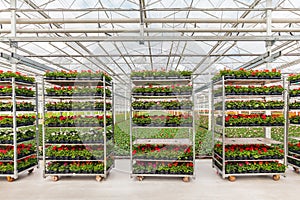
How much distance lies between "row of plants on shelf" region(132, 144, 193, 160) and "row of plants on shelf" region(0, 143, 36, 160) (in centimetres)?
243

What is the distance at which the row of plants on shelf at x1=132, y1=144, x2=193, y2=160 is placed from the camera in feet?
15.3

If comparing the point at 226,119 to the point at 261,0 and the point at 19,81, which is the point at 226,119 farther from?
the point at 19,81

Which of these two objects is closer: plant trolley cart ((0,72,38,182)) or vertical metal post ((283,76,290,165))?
plant trolley cart ((0,72,38,182))

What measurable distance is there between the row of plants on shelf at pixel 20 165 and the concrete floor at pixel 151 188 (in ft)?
0.75

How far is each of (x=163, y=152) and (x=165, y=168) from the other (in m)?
0.33

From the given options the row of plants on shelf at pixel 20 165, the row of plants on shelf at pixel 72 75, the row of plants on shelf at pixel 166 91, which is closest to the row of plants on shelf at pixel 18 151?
the row of plants on shelf at pixel 20 165

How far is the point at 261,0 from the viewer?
6398mm

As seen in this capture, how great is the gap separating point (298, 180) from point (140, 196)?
10.9ft

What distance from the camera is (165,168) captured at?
463cm

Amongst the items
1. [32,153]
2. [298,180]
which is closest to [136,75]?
[32,153]

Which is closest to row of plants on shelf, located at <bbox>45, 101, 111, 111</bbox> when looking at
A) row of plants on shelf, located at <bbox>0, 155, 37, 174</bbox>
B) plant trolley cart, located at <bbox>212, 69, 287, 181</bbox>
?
row of plants on shelf, located at <bbox>0, 155, 37, 174</bbox>

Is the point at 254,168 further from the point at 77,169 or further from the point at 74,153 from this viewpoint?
the point at 74,153

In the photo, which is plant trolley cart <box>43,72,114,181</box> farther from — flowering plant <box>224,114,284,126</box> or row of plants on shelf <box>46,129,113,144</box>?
flowering plant <box>224,114,284,126</box>

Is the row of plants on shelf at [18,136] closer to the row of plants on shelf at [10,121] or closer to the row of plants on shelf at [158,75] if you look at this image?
the row of plants on shelf at [10,121]
